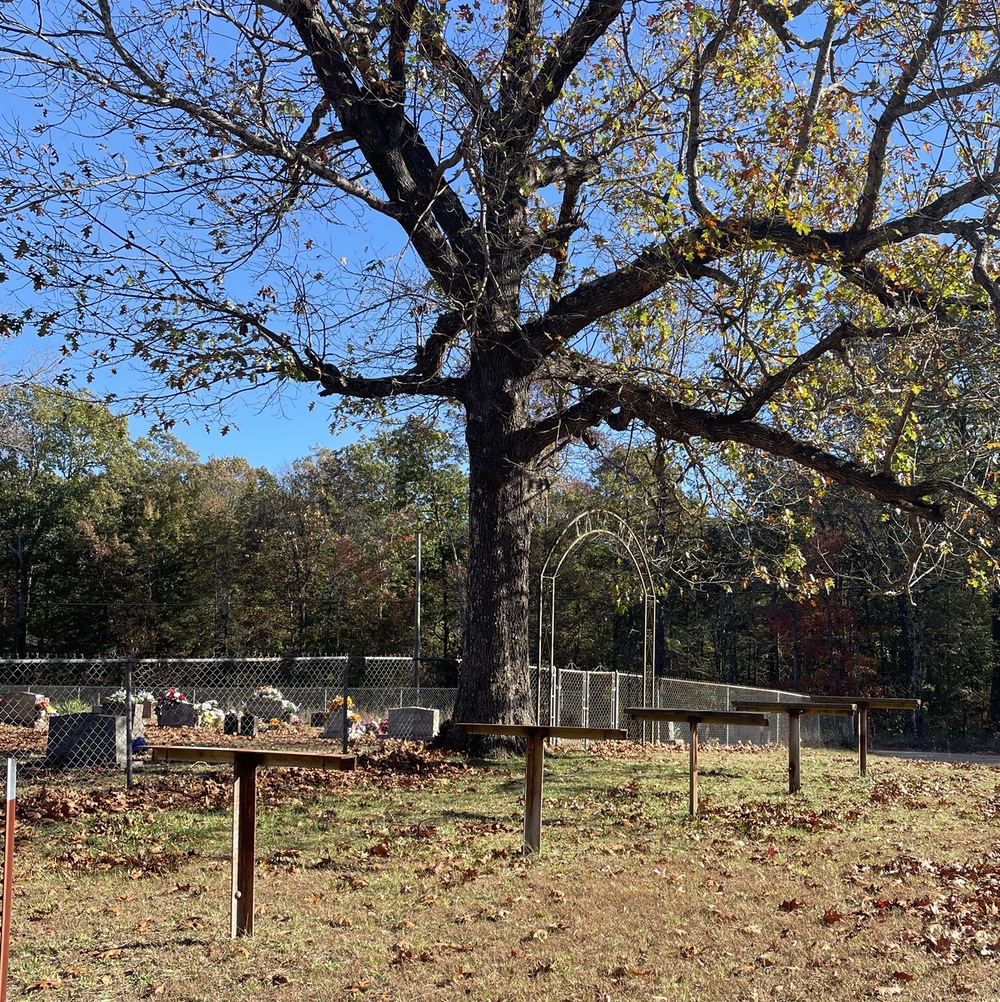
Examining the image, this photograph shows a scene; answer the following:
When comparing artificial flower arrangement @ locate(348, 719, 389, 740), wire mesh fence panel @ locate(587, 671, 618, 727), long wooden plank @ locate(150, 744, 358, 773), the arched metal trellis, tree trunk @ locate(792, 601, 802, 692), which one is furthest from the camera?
tree trunk @ locate(792, 601, 802, 692)

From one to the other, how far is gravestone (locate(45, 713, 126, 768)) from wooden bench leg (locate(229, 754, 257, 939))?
688cm

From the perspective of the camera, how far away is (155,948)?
5.37m

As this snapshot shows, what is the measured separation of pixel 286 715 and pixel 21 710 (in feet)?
17.1

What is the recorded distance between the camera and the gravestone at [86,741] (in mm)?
11711

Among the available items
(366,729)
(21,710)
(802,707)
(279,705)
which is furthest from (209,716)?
(802,707)

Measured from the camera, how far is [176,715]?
19.8m

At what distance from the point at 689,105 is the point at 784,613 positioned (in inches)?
1292

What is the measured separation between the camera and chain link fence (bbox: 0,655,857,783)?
38.6ft

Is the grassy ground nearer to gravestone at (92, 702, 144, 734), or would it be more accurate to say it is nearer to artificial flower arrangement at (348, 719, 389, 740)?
gravestone at (92, 702, 144, 734)

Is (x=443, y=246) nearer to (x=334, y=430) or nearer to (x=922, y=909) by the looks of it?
(x=334, y=430)

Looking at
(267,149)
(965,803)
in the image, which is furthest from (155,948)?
(965,803)

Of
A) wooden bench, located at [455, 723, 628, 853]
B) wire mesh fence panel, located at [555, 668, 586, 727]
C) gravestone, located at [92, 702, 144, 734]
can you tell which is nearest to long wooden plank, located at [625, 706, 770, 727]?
wooden bench, located at [455, 723, 628, 853]

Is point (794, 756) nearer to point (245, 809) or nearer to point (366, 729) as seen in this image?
point (245, 809)

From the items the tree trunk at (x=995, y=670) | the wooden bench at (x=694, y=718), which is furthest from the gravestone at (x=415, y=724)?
the tree trunk at (x=995, y=670)
